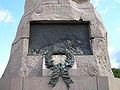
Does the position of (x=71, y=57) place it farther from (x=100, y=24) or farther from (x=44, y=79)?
(x=100, y=24)

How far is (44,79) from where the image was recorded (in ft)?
13.4

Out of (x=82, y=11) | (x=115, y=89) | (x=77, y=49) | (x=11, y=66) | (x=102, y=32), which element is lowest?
(x=115, y=89)

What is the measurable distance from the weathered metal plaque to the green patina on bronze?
404mm

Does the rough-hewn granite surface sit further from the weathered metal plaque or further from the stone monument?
the weathered metal plaque

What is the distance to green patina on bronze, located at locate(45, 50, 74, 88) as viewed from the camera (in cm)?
409

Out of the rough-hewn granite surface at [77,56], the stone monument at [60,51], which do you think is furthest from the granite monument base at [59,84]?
the rough-hewn granite surface at [77,56]

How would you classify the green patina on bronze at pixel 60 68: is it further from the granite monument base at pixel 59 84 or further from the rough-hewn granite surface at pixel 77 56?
the rough-hewn granite surface at pixel 77 56

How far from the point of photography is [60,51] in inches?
186

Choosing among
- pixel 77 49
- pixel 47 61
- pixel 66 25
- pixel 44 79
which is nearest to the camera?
pixel 44 79

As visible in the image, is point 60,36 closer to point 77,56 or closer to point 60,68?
point 77,56

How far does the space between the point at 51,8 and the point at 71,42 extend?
1.15 m

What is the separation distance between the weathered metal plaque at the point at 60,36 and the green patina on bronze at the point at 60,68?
1.33ft

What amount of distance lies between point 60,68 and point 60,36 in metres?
1.14

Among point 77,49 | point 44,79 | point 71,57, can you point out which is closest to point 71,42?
point 77,49
